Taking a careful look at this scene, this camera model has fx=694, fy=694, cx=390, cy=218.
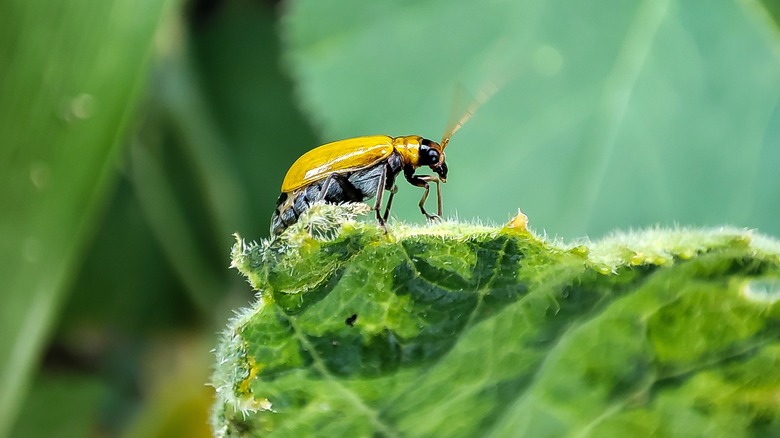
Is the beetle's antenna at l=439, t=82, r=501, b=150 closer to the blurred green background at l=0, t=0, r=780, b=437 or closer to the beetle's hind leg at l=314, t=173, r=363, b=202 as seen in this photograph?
the blurred green background at l=0, t=0, r=780, b=437

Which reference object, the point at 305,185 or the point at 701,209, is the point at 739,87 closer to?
the point at 701,209

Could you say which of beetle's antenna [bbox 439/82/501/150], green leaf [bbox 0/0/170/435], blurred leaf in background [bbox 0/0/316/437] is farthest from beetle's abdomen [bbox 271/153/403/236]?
blurred leaf in background [bbox 0/0/316/437]

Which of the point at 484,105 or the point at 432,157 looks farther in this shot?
the point at 484,105

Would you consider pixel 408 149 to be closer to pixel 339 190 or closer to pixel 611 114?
pixel 339 190

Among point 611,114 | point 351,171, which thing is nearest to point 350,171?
point 351,171

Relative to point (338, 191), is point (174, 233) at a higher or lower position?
higher

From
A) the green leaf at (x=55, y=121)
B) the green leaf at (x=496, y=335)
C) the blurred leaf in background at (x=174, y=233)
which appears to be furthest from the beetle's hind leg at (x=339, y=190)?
the blurred leaf in background at (x=174, y=233)

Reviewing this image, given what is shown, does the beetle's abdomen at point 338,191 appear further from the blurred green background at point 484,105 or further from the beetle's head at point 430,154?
the blurred green background at point 484,105

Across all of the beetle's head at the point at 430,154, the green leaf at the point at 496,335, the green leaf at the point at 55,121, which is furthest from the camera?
the green leaf at the point at 55,121
